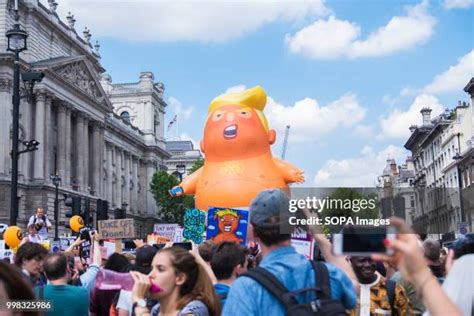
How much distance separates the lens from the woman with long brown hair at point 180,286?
4121 millimetres

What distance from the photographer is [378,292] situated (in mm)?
5352

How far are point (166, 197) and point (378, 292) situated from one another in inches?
3080

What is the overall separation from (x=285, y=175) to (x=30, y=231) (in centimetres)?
688

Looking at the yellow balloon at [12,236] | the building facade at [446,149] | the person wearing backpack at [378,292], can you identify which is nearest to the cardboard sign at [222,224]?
the yellow balloon at [12,236]

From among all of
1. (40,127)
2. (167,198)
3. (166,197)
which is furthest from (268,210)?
(167,198)

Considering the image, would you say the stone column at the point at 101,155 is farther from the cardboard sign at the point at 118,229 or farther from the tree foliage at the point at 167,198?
the cardboard sign at the point at 118,229

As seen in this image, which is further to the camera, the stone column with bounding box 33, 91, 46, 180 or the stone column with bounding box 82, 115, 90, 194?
the stone column with bounding box 82, 115, 90, 194

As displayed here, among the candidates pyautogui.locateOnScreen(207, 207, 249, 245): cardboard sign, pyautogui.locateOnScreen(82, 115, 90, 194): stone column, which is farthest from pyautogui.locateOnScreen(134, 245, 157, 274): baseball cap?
pyautogui.locateOnScreen(82, 115, 90, 194): stone column

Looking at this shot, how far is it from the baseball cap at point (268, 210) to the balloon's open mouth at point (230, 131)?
13897 millimetres

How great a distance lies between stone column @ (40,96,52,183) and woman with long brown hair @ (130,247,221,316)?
50.7 metres

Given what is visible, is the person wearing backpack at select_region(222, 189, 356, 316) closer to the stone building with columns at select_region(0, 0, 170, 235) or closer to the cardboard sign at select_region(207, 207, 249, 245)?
the cardboard sign at select_region(207, 207, 249, 245)

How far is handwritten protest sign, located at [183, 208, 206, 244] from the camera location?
14.1 metres

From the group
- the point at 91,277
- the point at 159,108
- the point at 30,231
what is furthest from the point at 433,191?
the point at 159,108

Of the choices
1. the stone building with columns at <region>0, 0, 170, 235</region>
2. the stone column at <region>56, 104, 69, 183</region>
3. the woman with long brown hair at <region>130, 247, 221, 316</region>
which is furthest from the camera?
the stone column at <region>56, 104, 69, 183</region>
